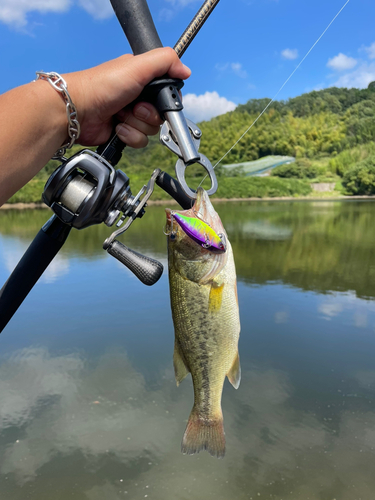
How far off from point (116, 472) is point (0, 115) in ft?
12.3

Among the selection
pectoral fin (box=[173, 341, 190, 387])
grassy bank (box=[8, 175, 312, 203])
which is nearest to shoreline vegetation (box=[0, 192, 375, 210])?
grassy bank (box=[8, 175, 312, 203])

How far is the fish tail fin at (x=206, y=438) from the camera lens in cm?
159

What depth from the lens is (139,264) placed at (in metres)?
1.29

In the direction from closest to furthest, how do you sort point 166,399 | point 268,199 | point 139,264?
1. point 139,264
2. point 166,399
3. point 268,199

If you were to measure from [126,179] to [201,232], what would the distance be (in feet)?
1.05

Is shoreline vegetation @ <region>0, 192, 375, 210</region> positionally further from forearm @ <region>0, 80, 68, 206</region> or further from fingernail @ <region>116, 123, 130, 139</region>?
forearm @ <region>0, 80, 68, 206</region>

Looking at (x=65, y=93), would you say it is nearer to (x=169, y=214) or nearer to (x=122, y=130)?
(x=122, y=130)

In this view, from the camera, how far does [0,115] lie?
3.16 ft

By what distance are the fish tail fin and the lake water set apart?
2316 mm

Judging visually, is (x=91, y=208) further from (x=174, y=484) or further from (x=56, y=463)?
(x=56, y=463)

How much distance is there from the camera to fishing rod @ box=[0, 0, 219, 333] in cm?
123

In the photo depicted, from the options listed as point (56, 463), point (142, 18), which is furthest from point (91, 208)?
point (56, 463)

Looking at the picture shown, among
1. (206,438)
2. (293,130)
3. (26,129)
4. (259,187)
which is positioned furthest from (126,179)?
(293,130)

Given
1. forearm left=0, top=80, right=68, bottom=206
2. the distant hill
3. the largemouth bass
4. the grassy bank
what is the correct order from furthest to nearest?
the distant hill, the grassy bank, the largemouth bass, forearm left=0, top=80, right=68, bottom=206
